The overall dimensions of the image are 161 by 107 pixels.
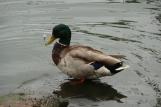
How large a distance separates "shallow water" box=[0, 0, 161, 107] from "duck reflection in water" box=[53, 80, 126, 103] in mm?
17

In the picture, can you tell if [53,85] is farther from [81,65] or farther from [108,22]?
[108,22]

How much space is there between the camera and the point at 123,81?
350 inches

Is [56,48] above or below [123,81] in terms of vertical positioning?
above

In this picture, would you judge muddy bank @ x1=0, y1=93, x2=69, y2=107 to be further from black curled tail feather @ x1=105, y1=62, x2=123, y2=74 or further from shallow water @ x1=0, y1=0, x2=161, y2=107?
black curled tail feather @ x1=105, y1=62, x2=123, y2=74

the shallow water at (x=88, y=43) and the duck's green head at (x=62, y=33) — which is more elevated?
the duck's green head at (x=62, y=33)

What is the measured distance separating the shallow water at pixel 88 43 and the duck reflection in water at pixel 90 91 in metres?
0.02

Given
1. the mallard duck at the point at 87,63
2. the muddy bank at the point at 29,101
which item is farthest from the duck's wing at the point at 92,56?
the muddy bank at the point at 29,101

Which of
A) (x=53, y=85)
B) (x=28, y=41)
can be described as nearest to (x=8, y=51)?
(x=28, y=41)

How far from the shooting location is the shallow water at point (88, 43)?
333 inches

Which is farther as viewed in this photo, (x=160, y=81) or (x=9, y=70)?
(x=9, y=70)

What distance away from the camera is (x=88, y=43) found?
1071 centimetres

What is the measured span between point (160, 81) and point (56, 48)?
78.1 inches

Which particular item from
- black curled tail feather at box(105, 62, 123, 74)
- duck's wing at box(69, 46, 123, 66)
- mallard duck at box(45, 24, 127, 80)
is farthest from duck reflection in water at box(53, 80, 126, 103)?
duck's wing at box(69, 46, 123, 66)

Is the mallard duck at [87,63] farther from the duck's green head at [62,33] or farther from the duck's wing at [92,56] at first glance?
the duck's green head at [62,33]
